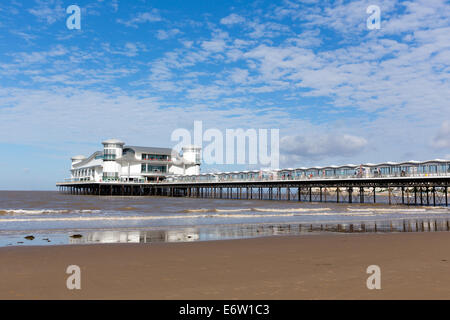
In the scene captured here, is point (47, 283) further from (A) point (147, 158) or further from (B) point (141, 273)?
(A) point (147, 158)

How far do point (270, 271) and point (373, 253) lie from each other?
3.58 meters

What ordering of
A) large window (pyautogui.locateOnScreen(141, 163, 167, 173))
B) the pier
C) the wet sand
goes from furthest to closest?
large window (pyautogui.locateOnScreen(141, 163, 167, 173)) < the pier < the wet sand

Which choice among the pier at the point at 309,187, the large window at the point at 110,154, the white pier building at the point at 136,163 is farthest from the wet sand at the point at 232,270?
the large window at the point at 110,154

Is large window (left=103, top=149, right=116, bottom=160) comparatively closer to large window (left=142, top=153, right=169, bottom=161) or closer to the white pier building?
the white pier building

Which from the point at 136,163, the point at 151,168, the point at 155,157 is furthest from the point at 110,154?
the point at 155,157

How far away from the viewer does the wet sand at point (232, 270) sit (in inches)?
220

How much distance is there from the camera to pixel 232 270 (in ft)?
24.1

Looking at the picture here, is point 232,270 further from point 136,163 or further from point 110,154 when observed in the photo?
point 136,163

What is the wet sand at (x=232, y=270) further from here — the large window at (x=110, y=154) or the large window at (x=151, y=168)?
the large window at (x=151, y=168)

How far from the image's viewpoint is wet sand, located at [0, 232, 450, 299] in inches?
220

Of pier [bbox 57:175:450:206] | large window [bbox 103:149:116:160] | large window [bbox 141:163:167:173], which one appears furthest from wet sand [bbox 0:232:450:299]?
large window [bbox 141:163:167:173]

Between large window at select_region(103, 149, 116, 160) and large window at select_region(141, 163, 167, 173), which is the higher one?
large window at select_region(103, 149, 116, 160)

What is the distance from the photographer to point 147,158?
93312 mm
